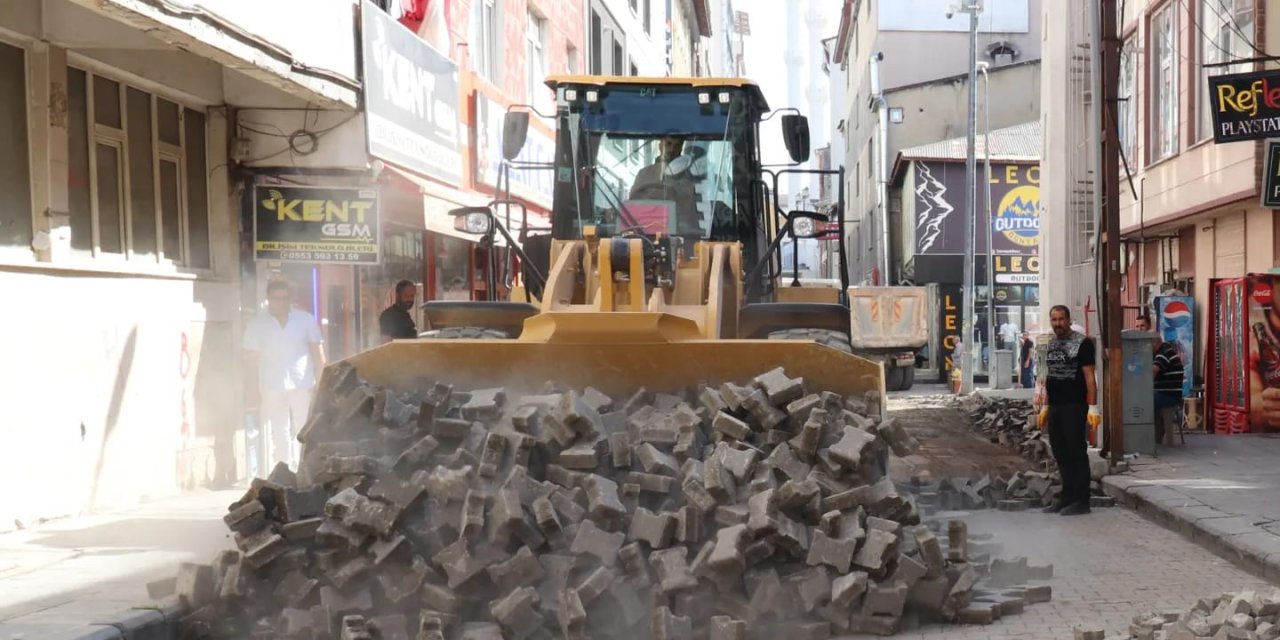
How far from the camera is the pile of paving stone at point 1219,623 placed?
5.79m

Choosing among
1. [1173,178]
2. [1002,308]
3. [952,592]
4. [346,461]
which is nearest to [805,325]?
[952,592]

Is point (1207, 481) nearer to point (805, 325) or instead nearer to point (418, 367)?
point (805, 325)

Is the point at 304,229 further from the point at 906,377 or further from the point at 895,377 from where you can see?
the point at 906,377

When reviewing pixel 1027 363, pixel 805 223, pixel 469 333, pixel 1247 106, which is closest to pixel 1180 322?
pixel 1247 106

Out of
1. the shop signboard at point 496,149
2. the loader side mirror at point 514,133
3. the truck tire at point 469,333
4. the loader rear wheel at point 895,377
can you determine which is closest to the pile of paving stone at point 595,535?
the truck tire at point 469,333

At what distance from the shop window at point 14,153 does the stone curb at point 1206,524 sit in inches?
336

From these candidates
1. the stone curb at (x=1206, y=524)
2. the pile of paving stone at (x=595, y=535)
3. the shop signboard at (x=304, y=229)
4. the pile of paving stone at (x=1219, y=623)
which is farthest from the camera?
the shop signboard at (x=304, y=229)

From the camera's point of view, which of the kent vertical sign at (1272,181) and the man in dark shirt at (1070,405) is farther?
the kent vertical sign at (1272,181)

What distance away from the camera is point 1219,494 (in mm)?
11367

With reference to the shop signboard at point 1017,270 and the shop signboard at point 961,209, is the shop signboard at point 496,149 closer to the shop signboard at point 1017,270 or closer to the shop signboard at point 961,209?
the shop signboard at point 961,209

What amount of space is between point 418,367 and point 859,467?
279 centimetres

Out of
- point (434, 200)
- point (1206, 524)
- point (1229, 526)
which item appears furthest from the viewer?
point (434, 200)

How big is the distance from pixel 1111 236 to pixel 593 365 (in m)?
8.25

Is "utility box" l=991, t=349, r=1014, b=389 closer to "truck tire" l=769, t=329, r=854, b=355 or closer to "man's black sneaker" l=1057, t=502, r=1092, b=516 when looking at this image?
"man's black sneaker" l=1057, t=502, r=1092, b=516
